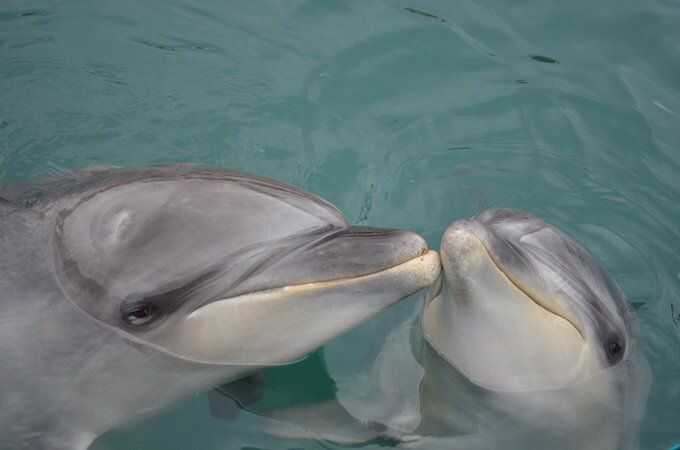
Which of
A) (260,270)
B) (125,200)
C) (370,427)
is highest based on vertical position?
(125,200)

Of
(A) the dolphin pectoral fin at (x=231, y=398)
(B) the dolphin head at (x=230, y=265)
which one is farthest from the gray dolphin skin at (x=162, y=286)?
(A) the dolphin pectoral fin at (x=231, y=398)

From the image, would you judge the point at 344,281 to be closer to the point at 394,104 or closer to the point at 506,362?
the point at 506,362

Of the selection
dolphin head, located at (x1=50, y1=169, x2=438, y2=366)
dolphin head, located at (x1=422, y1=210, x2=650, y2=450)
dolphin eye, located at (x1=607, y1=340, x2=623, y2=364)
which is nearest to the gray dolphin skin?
dolphin head, located at (x1=50, y1=169, x2=438, y2=366)

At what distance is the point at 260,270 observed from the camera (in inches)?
159

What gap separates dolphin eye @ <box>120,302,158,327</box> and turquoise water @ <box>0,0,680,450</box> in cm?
317

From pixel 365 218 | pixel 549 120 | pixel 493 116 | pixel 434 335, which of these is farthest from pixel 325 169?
pixel 434 335

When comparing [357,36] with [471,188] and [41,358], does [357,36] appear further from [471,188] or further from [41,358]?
[41,358]

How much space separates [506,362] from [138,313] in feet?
6.75

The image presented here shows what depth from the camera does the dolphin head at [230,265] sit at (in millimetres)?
3996

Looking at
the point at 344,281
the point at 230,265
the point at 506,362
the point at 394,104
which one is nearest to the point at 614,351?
the point at 506,362

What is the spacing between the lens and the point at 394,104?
8.48 m

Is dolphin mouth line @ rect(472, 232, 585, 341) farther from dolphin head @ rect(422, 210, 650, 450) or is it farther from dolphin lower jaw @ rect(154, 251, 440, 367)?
dolphin lower jaw @ rect(154, 251, 440, 367)

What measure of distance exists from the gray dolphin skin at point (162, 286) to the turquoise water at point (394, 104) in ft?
9.30

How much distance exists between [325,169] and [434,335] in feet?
10.1
